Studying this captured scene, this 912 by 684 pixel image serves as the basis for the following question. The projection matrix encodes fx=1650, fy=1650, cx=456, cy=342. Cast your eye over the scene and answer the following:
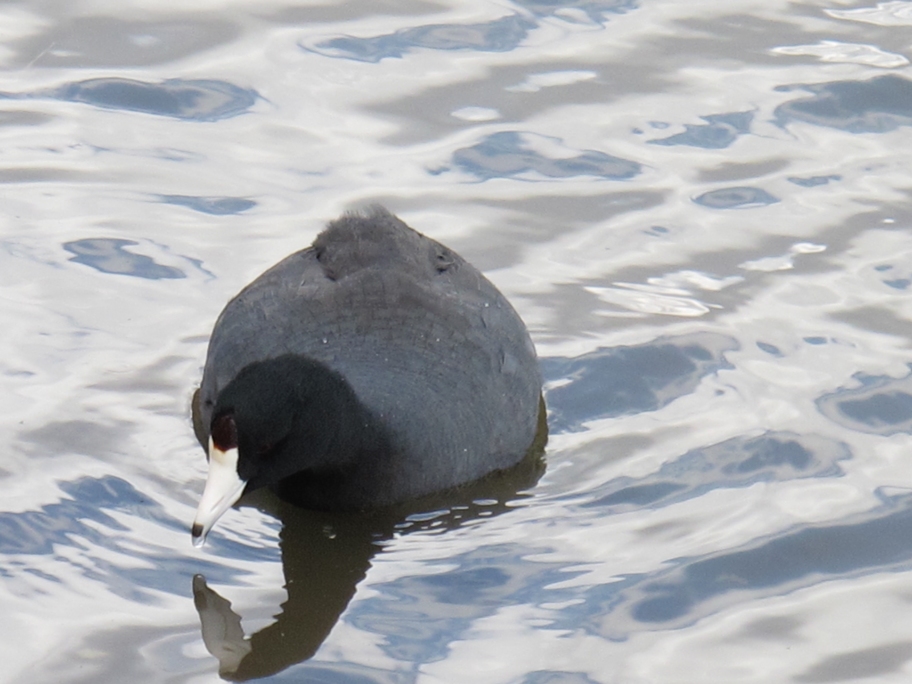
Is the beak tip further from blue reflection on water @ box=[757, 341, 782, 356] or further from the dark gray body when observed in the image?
blue reflection on water @ box=[757, 341, 782, 356]

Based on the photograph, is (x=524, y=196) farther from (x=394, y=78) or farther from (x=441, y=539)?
(x=441, y=539)

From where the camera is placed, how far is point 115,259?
6.83 m

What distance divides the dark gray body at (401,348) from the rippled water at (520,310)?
7.6 inches

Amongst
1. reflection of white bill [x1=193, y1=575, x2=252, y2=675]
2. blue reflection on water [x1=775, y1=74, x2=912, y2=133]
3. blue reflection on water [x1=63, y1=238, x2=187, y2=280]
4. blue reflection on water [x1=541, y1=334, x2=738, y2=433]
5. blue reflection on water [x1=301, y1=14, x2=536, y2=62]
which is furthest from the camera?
blue reflection on water [x1=301, y1=14, x2=536, y2=62]

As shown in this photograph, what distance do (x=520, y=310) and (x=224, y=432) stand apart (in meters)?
2.11

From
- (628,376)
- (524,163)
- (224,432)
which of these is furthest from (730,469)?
(524,163)

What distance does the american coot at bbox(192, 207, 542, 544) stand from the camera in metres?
5.15

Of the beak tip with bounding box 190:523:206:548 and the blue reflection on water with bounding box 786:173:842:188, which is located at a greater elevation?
the blue reflection on water with bounding box 786:173:842:188

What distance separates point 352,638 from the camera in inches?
185

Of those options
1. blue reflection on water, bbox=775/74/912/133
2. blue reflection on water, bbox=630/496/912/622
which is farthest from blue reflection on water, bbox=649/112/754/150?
blue reflection on water, bbox=630/496/912/622

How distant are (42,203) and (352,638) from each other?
3239 millimetres

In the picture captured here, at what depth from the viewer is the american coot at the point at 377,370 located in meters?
5.15

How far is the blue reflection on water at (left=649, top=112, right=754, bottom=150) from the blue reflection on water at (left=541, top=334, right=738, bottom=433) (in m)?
1.86

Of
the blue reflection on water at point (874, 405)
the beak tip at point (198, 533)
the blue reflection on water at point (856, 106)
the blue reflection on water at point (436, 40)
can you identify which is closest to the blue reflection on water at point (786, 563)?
the blue reflection on water at point (874, 405)
